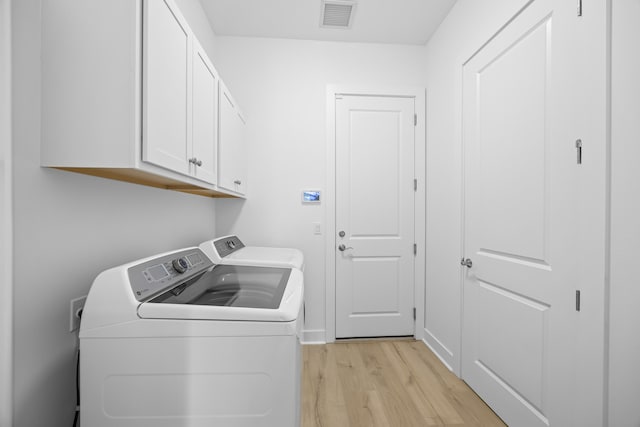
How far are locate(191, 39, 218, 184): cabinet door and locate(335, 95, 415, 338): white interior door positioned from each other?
1324 mm

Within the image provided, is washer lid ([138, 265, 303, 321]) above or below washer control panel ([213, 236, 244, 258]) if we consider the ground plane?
below

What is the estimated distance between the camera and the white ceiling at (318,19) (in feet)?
7.53

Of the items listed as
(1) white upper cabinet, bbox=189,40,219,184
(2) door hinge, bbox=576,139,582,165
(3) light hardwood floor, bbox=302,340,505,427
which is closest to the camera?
(2) door hinge, bbox=576,139,582,165

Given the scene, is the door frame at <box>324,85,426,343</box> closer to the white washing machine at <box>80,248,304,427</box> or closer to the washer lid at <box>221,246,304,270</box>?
the washer lid at <box>221,246,304,270</box>

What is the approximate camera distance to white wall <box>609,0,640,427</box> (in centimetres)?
104

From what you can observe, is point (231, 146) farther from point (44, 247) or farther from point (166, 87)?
point (44, 247)

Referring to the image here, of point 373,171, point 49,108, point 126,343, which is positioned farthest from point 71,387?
point 373,171

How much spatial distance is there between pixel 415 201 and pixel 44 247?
2590mm

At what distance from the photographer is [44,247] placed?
3.09 ft

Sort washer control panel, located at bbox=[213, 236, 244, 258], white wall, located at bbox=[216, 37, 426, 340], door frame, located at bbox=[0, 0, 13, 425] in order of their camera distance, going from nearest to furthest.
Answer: door frame, located at bbox=[0, 0, 13, 425] → washer control panel, located at bbox=[213, 236, 244, 258] → white wall, located at bbox=[216, 37, 426, 340]

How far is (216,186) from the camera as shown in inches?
69.3

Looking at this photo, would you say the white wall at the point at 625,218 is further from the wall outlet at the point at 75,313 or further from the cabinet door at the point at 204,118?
the wall outlet at the point at 75,313

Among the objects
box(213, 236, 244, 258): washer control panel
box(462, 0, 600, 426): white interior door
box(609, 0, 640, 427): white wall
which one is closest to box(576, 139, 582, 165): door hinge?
box(462, 0, 600, 426): white interior door

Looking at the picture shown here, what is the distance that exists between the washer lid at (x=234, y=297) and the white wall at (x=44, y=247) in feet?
1.04
